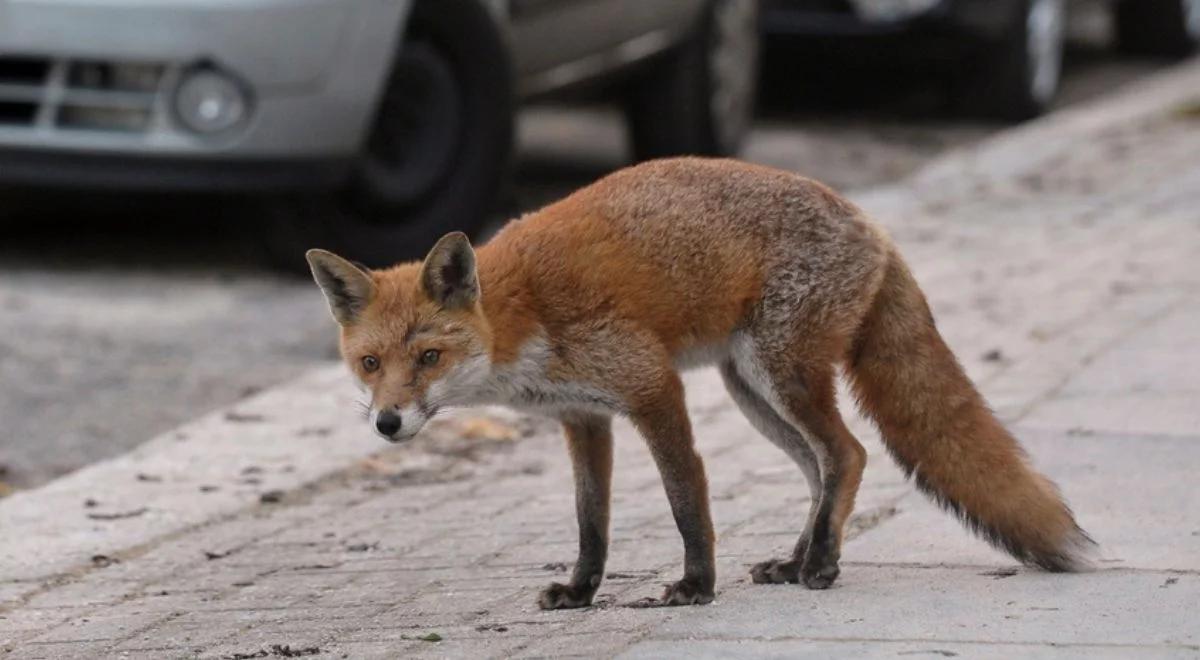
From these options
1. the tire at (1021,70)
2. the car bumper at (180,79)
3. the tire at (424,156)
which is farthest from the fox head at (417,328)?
the tire at (1021,70)

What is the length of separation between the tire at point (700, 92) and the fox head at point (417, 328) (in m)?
6.30

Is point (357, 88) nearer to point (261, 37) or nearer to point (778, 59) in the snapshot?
point (261, 37)

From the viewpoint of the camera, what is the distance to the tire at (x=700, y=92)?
11453 millimetres

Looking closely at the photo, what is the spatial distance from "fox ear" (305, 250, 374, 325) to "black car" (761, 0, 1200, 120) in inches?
305

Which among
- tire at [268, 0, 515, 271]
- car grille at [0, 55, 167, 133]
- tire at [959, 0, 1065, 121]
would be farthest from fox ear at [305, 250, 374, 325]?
tire at [959, 0, 1065, 121]

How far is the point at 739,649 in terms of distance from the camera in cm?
467

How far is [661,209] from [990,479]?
1009mm

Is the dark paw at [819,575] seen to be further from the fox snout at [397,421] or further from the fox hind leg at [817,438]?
the fox snout at [397,421]

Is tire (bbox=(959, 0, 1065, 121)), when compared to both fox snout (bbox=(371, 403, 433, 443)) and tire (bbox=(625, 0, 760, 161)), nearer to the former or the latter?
tire (bbox=(625, 0, 760, 161))

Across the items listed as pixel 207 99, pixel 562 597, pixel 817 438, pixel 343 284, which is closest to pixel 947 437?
pixel 817 438

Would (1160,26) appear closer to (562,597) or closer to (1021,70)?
(1021,70)

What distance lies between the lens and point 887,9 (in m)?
12.5

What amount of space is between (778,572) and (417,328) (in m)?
1.07

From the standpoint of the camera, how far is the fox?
515 centimetres
